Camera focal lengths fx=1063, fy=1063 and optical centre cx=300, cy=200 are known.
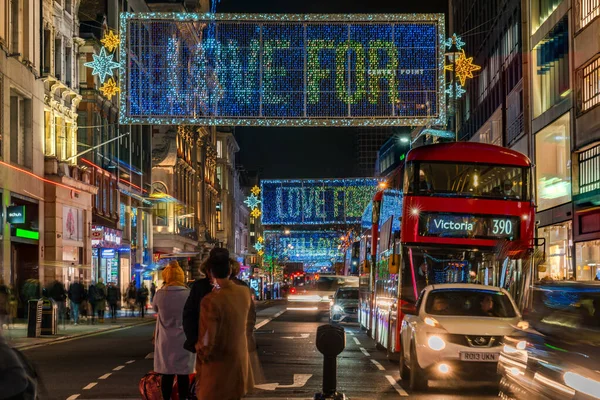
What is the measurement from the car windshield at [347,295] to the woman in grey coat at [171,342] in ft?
90.2

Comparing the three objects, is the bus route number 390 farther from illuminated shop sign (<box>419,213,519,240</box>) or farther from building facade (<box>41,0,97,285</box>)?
building facade (<box>41,0,97,285</box>)

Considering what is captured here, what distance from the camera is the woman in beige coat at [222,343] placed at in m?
8.18

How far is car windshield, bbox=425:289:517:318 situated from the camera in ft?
53.8

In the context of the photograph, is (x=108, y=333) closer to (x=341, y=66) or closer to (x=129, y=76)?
(x=129, y=76)

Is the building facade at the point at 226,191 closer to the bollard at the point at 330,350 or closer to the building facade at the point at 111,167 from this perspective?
the building facade at the point at 111,167

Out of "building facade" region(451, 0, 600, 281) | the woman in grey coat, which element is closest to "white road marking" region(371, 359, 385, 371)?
"building facade" region(451, 0, 600, 281)

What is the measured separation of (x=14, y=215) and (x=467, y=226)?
21606 millimetres

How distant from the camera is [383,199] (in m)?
25.6

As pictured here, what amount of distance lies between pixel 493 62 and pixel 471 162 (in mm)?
36435

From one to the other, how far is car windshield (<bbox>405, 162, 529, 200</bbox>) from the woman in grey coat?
10046 mm

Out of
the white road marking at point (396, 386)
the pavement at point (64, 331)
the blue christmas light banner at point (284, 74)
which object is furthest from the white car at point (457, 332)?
the blue christmas light banner at point (284, 74)

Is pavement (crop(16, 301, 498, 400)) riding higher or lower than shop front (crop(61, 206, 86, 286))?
lower

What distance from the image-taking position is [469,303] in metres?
16.6

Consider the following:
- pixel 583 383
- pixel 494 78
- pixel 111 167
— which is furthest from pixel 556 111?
pixel 583 383
